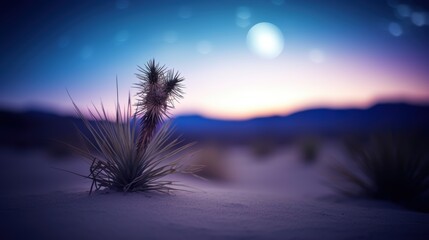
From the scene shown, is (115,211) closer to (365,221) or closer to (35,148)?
(365,221)

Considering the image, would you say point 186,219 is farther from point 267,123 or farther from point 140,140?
point 267,123

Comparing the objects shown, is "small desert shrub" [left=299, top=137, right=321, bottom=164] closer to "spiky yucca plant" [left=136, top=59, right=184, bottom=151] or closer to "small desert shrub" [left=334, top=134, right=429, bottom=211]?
"small desert shrub" [left=334, top=134, right=429, bottom=211]

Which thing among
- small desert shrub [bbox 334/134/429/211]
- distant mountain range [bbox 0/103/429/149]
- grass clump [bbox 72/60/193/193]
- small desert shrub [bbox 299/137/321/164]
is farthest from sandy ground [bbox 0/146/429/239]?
distant mountain range [bbox 0/103/429/149]

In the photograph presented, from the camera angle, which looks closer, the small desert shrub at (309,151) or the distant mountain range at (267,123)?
the small desert shrub at (309,151)

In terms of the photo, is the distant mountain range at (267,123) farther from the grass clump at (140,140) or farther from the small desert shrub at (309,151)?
the grass clump at (140,140)

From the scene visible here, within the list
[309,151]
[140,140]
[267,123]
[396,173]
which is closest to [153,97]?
[140,140]

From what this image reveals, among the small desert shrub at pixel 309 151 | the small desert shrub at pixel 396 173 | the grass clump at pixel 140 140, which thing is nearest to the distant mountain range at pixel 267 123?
the small desert shrub at pixel 309 151
